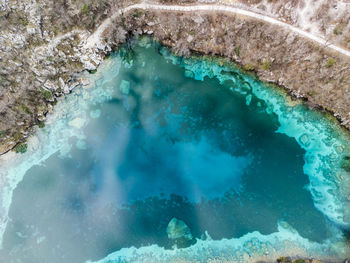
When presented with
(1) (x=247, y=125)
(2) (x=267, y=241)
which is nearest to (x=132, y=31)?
(1) (x=247, y=125)

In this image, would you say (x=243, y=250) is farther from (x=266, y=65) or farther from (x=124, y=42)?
(x=124, y=42)

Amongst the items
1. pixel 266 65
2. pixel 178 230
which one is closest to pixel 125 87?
pixel 266 65

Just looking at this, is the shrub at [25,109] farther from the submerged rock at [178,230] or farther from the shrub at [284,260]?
the shrub at [284,260]

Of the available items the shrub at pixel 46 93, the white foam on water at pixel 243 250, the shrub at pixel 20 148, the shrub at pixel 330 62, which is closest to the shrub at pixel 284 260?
A: the white foam on water at pixel 243 250

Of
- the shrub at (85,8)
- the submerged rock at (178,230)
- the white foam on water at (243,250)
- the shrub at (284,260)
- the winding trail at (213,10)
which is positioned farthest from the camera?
the submerged rock at (178,230)

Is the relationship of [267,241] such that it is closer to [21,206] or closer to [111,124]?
[111,124]

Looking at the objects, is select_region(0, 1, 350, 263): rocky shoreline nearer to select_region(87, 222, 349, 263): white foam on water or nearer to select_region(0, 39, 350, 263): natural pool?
select_region(0, 39, 350, 263): natural pool
